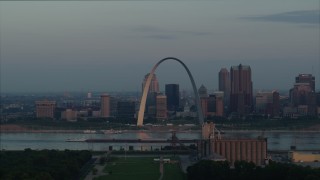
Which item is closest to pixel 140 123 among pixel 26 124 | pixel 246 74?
pixel 26 124

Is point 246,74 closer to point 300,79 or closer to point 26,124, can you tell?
point 300,79

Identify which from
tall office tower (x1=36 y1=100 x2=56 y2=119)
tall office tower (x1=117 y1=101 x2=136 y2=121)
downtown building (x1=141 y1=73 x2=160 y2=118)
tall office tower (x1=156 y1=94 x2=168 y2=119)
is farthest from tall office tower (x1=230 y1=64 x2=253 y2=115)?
tall office tower (x1=36 y1=100 x2=56 y2=119)

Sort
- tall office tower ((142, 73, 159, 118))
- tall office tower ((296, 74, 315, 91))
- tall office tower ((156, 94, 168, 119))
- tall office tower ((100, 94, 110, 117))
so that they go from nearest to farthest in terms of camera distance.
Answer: tall office tower ((156, 94, 168, 119))
tall office tower ((142, 73, 159, 118))
tall office tower ((100, 94, 110, 117))
tall office tower ((296, 74, 315, 91))

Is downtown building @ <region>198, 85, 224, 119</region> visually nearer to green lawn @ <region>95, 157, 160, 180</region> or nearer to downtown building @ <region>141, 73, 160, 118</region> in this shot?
downtown building @ <region>141, 73, 160, 118</region>

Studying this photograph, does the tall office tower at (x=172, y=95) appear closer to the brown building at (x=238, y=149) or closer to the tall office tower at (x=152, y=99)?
the tall office tower at (x=152, y=99)

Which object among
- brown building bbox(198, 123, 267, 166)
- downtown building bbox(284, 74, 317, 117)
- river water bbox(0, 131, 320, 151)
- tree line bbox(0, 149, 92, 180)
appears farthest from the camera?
downtown building bbox(284, 74, 317, 117)

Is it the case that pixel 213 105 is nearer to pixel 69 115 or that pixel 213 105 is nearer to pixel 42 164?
pixel 69 115

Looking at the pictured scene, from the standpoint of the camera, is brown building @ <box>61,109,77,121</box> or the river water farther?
brown building @ <box>61,109,77,121</box>
